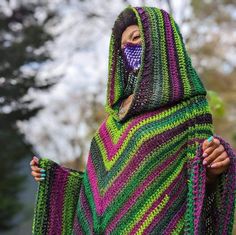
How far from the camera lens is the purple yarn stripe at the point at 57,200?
2.74 m

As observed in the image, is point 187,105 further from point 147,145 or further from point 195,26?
point 195,26

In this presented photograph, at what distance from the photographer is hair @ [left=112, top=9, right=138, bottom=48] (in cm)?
279

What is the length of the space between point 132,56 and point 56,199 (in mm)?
751

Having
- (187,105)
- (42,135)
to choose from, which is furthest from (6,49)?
(187,105)

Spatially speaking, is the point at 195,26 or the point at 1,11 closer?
the point at 195,26

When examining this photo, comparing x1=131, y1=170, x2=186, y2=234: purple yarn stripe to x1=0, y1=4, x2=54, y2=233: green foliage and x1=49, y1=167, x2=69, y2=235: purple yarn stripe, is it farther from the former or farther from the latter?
x1=0, y1=4, x2=54, y2=233: green foliage

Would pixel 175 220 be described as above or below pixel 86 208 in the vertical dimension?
below

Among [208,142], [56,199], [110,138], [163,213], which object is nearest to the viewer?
[208,142]

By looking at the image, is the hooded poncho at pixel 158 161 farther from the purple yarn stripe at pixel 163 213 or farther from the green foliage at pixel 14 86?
the green foliage at pixel 14 86

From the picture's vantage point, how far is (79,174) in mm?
2801

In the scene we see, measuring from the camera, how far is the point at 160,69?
98.8 inches

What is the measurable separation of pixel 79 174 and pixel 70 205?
151 mm

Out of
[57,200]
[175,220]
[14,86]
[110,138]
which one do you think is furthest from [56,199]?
[14,86]

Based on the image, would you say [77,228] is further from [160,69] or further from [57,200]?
[160,69]
